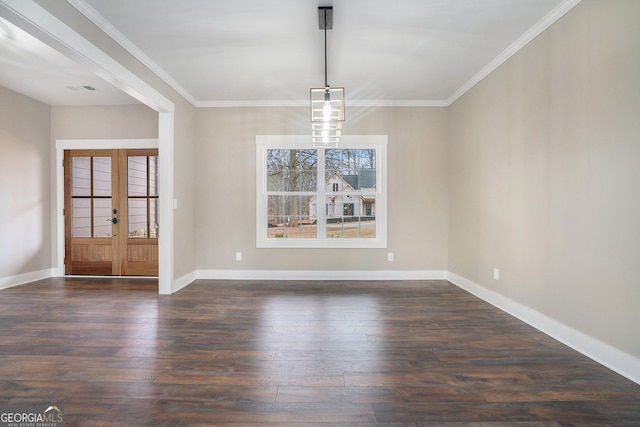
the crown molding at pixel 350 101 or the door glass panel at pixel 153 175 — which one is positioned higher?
the crown molding at pixel 350 101

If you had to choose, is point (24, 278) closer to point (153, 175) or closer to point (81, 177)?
point (81, 177)

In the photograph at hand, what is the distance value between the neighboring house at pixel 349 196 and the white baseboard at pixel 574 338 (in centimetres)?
200

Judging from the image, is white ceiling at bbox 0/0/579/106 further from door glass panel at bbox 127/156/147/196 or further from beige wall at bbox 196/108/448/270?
door glass panel at bbox 127/156/147/196

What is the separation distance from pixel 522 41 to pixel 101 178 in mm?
6087

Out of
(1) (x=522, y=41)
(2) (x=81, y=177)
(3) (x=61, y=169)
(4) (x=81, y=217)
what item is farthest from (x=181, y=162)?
(1) (x=522, y=41)

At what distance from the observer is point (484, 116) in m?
3.67

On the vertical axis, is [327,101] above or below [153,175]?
above

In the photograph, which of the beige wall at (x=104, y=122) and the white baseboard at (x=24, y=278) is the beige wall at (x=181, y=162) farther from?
the white baseboard at (x=24, y=278)

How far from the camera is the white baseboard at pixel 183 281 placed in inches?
158

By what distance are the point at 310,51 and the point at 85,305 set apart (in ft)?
12.7

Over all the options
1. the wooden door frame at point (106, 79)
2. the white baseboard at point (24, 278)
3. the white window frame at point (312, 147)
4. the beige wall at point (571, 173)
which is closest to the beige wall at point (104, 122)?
the wooden door frame at point (106, 79)

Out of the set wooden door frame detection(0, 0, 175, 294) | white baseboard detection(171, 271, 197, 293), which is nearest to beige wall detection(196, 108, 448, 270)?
white baseboard detection(171, 271, 197, 293)

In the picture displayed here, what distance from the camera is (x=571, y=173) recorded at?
2432mm

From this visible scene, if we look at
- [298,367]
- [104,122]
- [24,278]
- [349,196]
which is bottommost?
[298,367]
